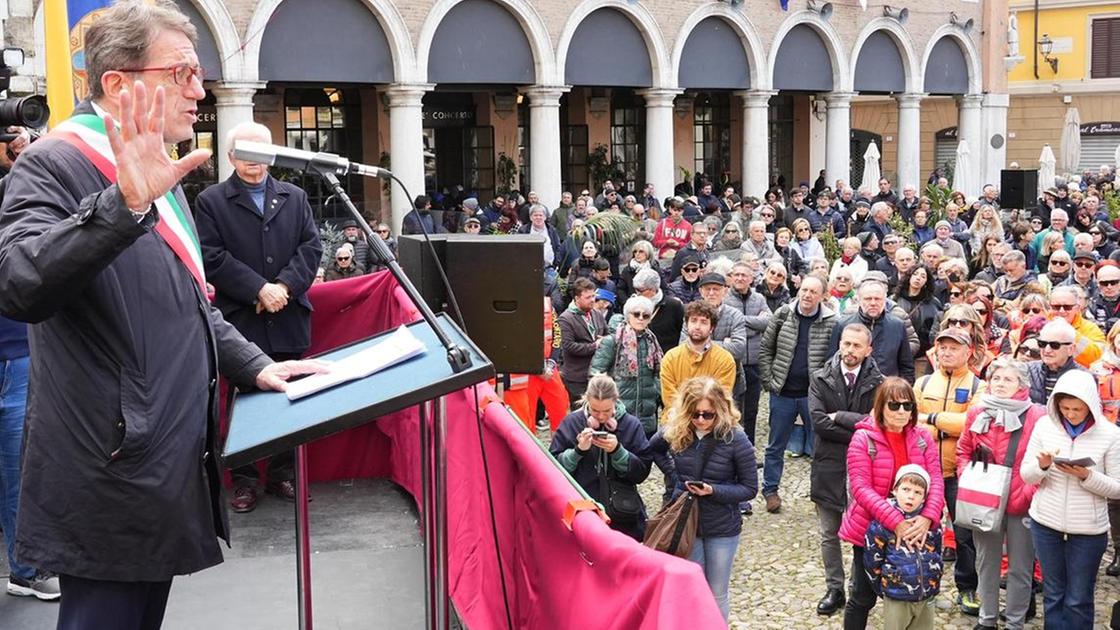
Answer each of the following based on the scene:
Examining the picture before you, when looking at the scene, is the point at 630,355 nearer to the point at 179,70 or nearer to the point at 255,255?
the point at 255,255

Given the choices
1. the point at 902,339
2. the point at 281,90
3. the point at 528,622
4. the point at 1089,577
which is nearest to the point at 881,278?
the point at 902,339

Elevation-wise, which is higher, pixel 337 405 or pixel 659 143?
pixel 659 143

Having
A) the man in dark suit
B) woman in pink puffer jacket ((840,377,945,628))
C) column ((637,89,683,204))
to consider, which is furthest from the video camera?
column ((637,89,683,204))

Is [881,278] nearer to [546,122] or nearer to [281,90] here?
[546,122]

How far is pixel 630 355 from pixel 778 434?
1.35 metres

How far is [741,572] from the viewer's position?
7715 millimetres

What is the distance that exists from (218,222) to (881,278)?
195 inches

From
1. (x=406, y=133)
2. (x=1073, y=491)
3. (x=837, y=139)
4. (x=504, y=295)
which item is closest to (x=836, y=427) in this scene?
(x=1073, y=491)

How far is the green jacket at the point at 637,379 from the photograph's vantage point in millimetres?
8938

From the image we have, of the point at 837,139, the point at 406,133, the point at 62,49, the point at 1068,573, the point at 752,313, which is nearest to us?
the point at 1068,573

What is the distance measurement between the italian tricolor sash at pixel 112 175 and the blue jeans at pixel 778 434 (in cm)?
654

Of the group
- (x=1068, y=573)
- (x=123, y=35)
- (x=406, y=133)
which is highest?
(x=406, y=133)

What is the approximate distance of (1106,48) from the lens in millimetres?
40094

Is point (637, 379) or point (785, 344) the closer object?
point (637, 379)
